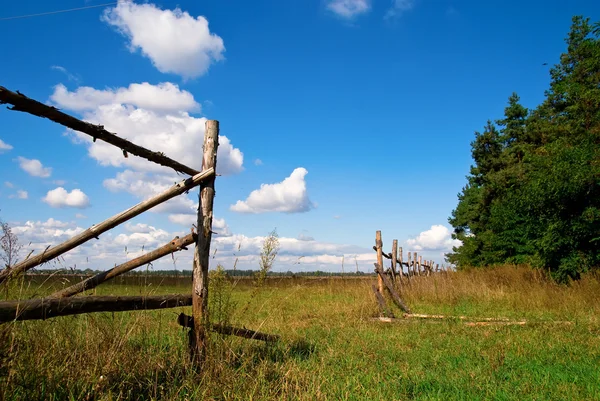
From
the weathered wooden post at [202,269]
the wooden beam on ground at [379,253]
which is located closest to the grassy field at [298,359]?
the weathered wooden post at [202,269]

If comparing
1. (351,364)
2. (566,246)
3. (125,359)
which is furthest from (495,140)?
(125,359)

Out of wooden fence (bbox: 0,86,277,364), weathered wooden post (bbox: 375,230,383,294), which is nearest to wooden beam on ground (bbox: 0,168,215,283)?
wooden fence (bbox: 0,86,277,364)

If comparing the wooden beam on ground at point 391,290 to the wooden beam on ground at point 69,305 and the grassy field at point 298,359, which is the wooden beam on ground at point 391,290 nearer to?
the grassy field at point 298,359

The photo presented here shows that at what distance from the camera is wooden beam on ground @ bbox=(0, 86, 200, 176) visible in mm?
3271

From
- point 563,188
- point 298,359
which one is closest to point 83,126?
point 298,359

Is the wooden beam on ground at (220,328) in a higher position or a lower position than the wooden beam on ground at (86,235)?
lower

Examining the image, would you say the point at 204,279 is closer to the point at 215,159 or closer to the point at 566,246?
the point at 215,159

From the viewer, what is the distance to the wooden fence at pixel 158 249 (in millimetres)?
3697

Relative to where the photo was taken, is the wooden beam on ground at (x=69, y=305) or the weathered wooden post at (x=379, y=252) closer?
the wooden beam on ground at (x=69, y=305)

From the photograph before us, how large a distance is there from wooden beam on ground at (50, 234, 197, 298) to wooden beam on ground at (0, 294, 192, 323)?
0.42 metres

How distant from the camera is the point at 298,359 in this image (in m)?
5.21

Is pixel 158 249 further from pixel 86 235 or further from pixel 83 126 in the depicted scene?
pixel 83 126

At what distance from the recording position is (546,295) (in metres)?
12.4

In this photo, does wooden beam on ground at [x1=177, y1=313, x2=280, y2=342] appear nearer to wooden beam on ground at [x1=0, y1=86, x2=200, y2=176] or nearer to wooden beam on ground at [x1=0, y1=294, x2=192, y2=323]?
wooden beam on ground at [x1=0, y1=294, x2=192, y2=323]
